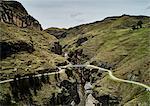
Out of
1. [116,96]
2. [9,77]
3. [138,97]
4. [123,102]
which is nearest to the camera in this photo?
[138,97]

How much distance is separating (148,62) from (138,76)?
9.84m

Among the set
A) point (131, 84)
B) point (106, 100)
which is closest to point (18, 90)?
point (106, 100)

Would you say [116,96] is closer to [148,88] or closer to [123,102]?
[123,102]

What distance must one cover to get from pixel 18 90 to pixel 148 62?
6871 centimetres

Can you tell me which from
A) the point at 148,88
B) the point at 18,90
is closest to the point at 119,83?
the point at 148,88

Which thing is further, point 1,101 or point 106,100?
point 106,100

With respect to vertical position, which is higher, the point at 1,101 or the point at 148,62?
the point at 148,62

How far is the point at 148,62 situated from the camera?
19638 centimetres

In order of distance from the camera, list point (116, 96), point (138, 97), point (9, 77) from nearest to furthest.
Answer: point (138, 97), point (116, 96), point (9, 77)

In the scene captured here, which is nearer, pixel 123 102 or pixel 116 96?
pixel 123 102

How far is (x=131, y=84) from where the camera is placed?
185375 mm

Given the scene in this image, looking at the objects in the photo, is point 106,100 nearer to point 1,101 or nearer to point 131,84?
point 131,84

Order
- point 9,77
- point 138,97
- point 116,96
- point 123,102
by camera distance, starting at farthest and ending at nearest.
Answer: point 9,77 < point 116,96 < point 123,102 < point 138,97

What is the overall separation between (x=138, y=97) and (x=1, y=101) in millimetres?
63749
